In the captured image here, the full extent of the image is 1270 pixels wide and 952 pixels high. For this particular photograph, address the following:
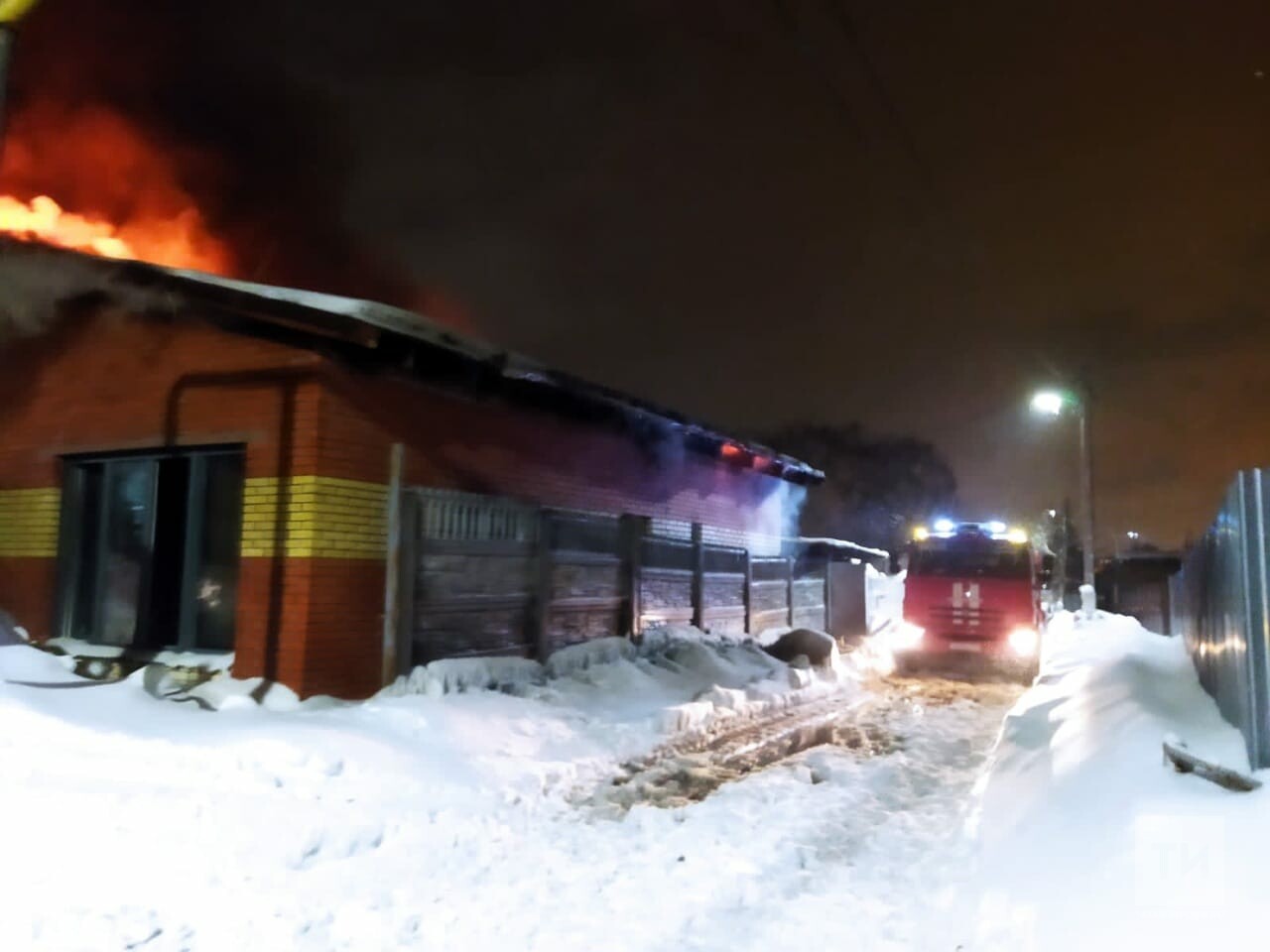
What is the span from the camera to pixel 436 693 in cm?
888

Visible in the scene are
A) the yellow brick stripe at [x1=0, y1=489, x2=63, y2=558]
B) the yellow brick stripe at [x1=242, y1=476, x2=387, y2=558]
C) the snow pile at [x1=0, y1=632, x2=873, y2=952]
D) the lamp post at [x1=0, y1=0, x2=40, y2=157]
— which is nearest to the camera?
the snow pile at [x1=0, y1=632, x2=873, y2=952]

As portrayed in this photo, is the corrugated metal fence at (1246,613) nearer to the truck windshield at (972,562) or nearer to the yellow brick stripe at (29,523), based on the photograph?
the truck windshield at (972,562)

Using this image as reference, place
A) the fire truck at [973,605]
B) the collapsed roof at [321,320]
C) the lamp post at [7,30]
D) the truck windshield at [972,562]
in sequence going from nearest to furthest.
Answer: the lamp post at [7,30], the collapsed roof at [321,320], the fire truck at [973,605], the truck windshield at [972,562]

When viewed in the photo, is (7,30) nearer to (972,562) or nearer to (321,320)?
(321,320)

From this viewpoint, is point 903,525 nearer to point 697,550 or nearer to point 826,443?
point 826,443

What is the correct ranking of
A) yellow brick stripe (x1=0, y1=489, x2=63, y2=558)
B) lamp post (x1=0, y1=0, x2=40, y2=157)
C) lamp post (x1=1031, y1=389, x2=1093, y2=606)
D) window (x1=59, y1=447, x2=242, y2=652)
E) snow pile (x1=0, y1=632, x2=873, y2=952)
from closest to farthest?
snow pile (x1=0, y1=632, x2=873, y2=952) < lamp post (x1=0, y1=0, x2=40, y2=157) < window (x1=59, y1=447, x2=242, y2=652) < yellow brick stripe (x1=0, y1=489, x2=63, y2=558) < lamp post (x1=1031, y1=389, x2=1093, y2=606)

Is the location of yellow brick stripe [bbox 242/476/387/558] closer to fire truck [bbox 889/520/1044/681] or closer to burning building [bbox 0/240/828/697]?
burning building [bbox 0/240/828/697]

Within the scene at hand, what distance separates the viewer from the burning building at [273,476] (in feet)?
28.5

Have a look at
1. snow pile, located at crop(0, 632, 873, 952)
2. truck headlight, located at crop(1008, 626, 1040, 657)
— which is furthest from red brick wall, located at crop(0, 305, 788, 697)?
truck headlight, located at crop(1008, 626, 1040, 657)

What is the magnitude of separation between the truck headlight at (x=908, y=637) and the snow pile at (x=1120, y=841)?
25.6ft

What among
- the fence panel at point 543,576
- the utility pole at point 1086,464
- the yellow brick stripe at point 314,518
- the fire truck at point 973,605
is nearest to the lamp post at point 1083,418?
the utility pole at point 1086,464

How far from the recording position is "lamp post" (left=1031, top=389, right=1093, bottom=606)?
89.1 ft

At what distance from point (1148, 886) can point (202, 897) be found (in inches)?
173

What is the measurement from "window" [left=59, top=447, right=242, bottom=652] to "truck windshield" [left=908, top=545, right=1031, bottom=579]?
12.0 meters
